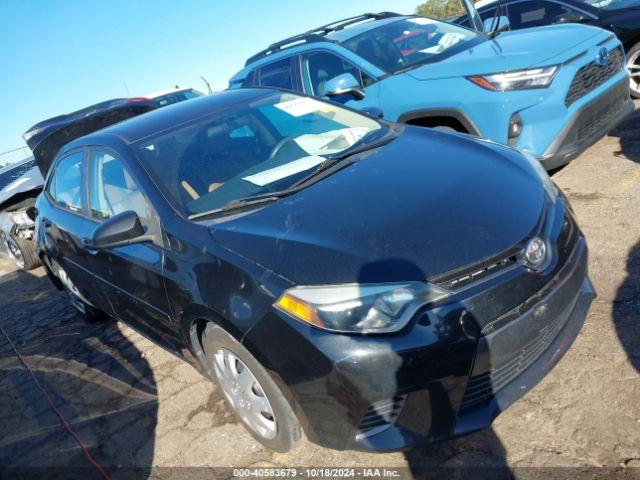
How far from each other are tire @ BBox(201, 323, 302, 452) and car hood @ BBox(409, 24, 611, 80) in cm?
289

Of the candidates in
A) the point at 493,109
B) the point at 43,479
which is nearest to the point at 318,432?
the point at 43,479

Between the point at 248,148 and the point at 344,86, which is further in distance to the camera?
the point at 344,86

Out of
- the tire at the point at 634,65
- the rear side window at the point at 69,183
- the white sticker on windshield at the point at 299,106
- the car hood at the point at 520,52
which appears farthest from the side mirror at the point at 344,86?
the tire at the point at 634,65

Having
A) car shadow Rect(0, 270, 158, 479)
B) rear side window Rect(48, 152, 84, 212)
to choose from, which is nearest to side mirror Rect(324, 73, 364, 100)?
rear side window Rect(48, 152, 84, 212)

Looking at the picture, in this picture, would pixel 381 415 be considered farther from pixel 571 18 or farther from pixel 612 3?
pixel 612 3

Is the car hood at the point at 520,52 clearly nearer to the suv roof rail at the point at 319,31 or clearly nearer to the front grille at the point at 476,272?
the suv roof rail at the point at 319,31

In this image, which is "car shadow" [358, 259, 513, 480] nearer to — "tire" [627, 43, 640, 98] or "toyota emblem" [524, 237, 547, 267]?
"toyota emblem" [524, 237, 547, 267]

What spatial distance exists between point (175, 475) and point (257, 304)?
1.16m

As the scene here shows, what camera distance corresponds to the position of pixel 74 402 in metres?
3.29

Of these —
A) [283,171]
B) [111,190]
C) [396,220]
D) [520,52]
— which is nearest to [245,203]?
[283,171]

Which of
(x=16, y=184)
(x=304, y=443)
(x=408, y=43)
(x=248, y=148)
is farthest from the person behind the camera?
(x=16, y=184)

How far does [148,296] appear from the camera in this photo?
2.64 meters

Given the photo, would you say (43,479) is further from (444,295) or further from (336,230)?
(444,295)

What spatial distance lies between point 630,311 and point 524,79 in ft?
6.20
